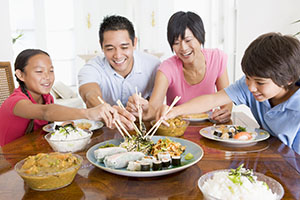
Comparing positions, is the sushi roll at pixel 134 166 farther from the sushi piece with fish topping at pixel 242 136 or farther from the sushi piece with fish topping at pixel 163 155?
the sushi piece with fish topping at pixel 242 136

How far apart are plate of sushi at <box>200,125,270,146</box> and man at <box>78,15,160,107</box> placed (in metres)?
0.92

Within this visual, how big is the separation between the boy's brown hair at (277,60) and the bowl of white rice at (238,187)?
0.64 m

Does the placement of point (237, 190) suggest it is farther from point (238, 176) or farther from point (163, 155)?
point (163, 155)

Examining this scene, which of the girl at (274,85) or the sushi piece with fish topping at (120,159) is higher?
the girl at (274,85)

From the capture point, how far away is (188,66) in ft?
7.82

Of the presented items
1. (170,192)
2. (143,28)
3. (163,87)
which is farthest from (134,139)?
(143,28)

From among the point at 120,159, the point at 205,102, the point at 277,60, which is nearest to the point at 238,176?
the point at 120,159

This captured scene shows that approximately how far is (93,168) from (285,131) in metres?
1.06

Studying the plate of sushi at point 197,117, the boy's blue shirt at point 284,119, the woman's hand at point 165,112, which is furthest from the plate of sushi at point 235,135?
the plate of sushi at point 197,117

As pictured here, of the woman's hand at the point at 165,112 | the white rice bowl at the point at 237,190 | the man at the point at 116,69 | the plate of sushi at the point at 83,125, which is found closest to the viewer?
the white rice bowl at the point at 237,190

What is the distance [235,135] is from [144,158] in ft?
1.98

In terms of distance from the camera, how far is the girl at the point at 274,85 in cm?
131

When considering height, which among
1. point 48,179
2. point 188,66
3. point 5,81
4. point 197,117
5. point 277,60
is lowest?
point 197,117

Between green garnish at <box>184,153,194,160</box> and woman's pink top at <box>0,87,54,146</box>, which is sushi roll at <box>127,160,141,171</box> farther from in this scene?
woman's pink top at <box>0,87,54,146</box>
